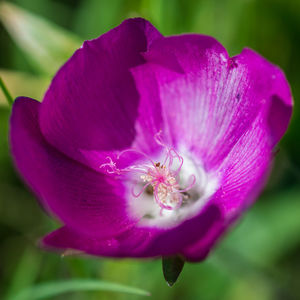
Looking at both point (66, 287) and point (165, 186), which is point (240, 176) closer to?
point (165, 186)

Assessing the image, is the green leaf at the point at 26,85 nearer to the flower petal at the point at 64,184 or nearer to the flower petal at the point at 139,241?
the flower petal at the point at 64,184

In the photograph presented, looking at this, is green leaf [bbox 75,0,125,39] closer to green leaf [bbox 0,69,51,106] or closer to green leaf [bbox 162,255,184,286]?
green leaf [bbox 0,69,51,106]

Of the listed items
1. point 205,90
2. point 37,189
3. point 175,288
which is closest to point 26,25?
point 205,90

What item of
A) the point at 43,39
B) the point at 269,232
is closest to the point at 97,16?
the point at 43,39

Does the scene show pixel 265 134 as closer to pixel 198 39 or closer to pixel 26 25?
pixel 198 39

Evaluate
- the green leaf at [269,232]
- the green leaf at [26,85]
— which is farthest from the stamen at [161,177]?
the green leaf at [26,85]
